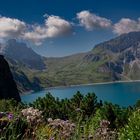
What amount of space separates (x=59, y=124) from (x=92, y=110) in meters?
66.8

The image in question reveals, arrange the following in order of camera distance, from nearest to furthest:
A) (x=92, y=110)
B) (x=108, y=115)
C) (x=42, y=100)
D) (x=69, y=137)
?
(x=69, y=137), (x=108, y=115), (x=92, y=110), (x=42, y=100)

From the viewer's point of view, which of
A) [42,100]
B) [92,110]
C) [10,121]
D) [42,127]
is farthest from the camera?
[42,100]

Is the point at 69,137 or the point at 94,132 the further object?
the point at 94,132

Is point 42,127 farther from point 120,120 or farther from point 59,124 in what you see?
point 120,120

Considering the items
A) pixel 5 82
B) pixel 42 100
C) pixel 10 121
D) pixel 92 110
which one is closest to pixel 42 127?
pixel 10 121

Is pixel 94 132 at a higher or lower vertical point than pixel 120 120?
higher

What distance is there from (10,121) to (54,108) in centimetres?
7072

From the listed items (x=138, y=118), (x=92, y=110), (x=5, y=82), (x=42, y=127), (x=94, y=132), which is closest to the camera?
(x=94, y=132)

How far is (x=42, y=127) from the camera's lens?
450 inches

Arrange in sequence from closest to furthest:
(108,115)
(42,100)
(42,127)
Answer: (42,127)
(108,115)
(42,100)

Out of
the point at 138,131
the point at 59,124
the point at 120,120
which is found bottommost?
the point at 120,120

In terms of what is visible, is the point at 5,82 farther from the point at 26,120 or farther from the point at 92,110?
the point at 26,120

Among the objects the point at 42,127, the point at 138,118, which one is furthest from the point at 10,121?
the point at 138,118

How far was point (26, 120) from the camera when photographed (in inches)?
412
